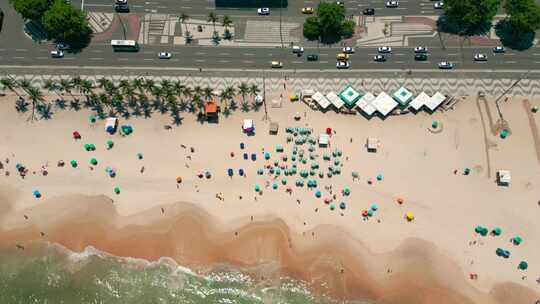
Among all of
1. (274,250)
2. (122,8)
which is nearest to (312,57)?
(274,250)

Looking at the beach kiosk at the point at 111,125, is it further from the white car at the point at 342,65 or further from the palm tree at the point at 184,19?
the white car at the point at 342,65

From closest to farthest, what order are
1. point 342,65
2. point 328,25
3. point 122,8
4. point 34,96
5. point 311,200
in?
point 311,200 → point 34,96 → point 328,25 → point 342,65 → point 122,8

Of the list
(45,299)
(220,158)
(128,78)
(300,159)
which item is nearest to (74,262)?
(45,299)

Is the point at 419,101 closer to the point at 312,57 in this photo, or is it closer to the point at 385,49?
the point at 385,49

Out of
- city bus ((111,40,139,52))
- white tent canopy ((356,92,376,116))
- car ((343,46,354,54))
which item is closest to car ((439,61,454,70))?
white tent canopy ((356,92,376,116))

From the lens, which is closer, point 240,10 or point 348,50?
point 348,50

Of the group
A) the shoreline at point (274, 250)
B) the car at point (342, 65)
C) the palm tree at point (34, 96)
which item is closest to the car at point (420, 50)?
the car at point (342, 65)
